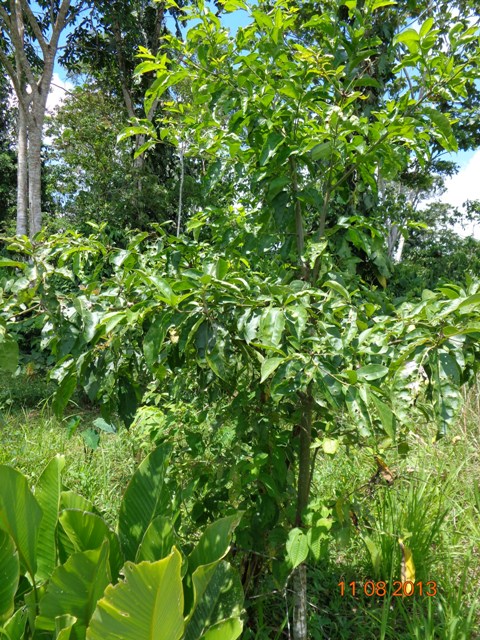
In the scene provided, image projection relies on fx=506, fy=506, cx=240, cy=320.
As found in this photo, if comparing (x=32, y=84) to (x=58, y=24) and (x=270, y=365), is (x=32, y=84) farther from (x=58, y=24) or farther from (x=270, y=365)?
(x=270, y=365)

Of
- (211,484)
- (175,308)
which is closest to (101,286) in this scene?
(175,308)

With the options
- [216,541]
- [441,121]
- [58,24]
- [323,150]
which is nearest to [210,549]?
[216,541]

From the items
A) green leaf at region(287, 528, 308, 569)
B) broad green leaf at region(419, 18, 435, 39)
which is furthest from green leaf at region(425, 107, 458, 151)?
green leaf at region(287, 528, 308, 569)

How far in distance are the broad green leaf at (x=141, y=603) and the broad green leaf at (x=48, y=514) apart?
0.54m

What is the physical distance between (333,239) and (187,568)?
1.16 meters

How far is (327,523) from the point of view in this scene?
1.46 m

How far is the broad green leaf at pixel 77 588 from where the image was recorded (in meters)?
1.30

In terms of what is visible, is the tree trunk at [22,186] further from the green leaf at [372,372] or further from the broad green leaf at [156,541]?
the green leaf at [372,372]

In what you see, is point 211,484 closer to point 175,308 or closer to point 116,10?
point 175,308

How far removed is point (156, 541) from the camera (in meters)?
1.44

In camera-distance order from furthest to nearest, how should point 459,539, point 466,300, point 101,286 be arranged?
point 459,539 → point 101,286 → point 466,300

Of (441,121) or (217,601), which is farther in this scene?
(217,601)

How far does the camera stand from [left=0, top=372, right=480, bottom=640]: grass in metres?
1.83

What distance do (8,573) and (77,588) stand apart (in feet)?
0.76
